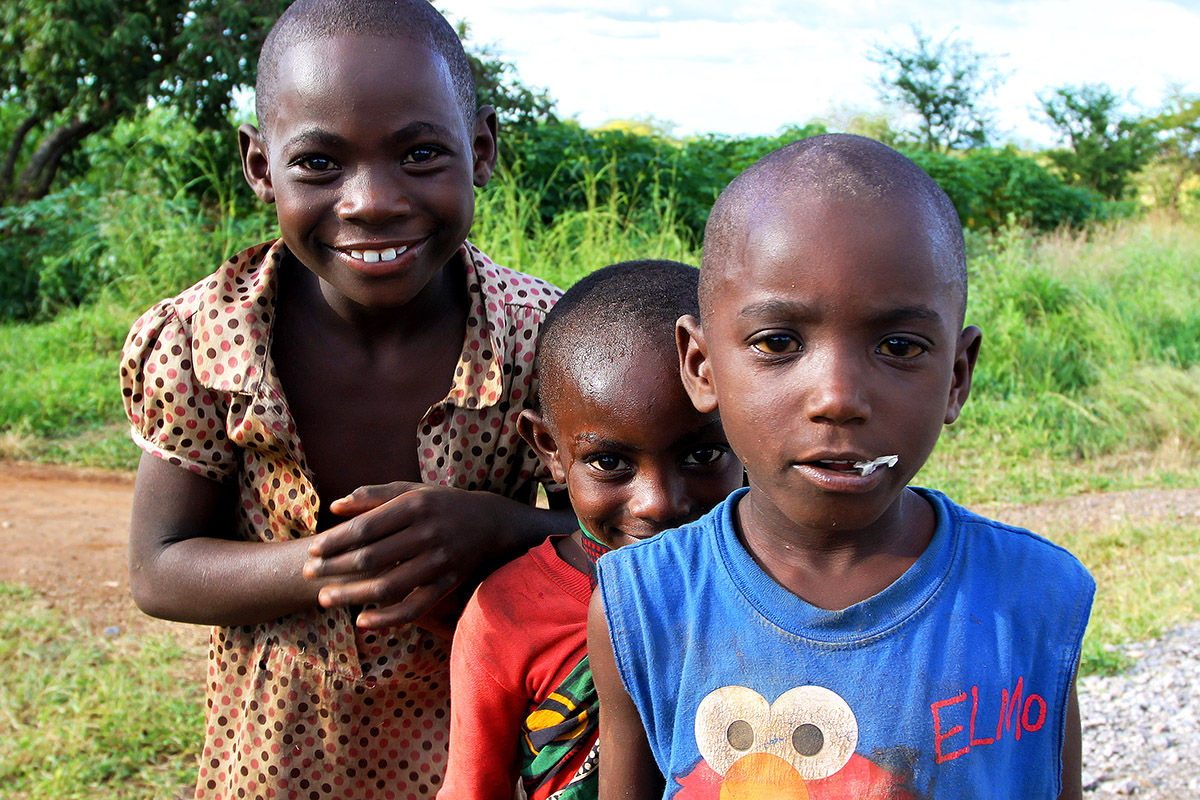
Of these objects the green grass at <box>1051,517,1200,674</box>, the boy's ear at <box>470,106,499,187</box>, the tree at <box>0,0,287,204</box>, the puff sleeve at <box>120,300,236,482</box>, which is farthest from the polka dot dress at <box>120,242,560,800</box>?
the tree at <box>0,0,287,204</box>

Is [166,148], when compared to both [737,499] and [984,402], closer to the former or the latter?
[984,402]

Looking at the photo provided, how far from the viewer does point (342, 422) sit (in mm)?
1742

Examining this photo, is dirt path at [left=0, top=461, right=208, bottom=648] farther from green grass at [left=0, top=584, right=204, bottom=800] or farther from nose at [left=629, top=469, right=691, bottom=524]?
nose at [left=629, top=469, right=691, bottom=524]

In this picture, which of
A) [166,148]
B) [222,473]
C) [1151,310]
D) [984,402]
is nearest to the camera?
[222,473]

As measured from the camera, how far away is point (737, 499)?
4.33 feet

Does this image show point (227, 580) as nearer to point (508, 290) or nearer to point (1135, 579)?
point (508, 290)

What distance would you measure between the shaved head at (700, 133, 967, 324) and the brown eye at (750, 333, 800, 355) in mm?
95

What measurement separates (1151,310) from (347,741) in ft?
23.1

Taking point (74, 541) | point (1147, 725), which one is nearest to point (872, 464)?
point (1147, 725)

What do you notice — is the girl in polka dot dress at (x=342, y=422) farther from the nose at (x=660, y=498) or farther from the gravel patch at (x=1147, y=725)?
the gravel patch at (x=1147, y=725)

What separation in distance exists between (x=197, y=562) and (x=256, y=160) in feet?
2.11

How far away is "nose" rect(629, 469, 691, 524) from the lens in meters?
1.43

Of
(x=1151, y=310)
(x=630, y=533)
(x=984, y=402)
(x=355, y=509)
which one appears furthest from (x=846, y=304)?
(x=1151, y=310)

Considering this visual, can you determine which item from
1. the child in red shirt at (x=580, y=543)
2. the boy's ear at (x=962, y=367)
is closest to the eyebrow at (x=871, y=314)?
the boy's ear at (x=962, y=367)
